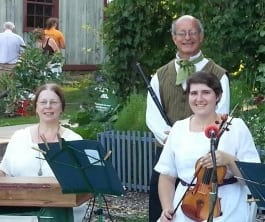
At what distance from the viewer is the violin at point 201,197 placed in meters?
4.32

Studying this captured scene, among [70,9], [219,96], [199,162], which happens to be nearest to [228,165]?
[199,162]

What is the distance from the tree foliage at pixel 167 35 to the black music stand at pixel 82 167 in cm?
500

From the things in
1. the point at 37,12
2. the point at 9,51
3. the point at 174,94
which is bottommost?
the point at 174,94

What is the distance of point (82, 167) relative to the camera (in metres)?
4.44

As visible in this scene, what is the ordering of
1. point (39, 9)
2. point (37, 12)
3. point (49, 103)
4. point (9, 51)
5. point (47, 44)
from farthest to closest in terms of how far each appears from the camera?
point (39, 9), point (37, 12), point (47, 44), point (9, 51), point (49, 103)

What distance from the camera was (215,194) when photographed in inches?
158

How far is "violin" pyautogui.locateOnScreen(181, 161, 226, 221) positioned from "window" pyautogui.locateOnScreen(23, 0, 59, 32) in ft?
54.4

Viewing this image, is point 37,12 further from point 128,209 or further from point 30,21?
point 128,209

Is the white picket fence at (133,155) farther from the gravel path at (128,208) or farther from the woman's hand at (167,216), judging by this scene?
the woman's hand at (167,216)

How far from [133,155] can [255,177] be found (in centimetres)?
452

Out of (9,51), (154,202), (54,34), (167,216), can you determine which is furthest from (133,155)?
(54,34)

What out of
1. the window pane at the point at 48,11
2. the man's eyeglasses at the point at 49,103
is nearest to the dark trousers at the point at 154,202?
the man's eyeglasses at the point at 49,103

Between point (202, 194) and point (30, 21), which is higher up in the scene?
point (30, 21)

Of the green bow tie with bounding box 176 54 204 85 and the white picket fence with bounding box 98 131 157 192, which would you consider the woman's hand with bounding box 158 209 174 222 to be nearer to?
the green bow tie with bounding box 176 54 204 85
